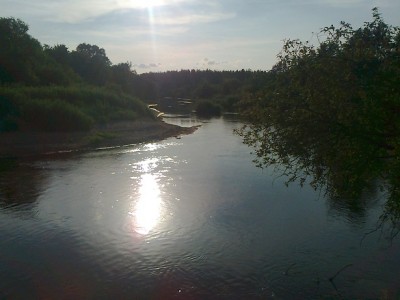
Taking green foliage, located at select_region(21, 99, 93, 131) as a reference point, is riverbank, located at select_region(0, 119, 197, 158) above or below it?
below

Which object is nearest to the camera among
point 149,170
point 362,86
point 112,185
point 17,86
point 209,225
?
point 362,86

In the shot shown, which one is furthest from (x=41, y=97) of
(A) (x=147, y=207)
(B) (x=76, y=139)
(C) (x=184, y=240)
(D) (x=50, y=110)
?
(C) (x=184, y=240)

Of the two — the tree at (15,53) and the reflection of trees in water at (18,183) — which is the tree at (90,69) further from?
the reflection of trees in water at (18,183)

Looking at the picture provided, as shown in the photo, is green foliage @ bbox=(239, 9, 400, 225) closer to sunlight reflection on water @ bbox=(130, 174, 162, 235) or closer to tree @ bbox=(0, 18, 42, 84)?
sunlight reflection on water @ bbox=(130, 174, 162, 235)

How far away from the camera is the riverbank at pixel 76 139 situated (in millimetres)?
44088

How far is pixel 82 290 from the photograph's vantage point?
49.7ft

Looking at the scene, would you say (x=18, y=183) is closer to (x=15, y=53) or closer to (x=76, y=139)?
(x=76, y=139)

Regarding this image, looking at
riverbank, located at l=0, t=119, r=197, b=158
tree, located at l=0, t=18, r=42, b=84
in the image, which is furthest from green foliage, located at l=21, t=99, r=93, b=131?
tree, located at l=0, t=18, r=42, b=84

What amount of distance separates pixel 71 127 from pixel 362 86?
42.5 m

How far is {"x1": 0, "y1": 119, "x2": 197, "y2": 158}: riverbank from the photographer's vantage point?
145 feet

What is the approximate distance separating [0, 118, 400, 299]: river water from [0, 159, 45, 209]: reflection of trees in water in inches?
3.5

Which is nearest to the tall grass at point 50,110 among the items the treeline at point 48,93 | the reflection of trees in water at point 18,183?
the treeline at point 48,93

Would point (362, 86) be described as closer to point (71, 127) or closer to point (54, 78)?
point (71, 127)

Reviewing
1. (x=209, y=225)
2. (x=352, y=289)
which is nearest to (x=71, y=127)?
(x=209, y=225)
